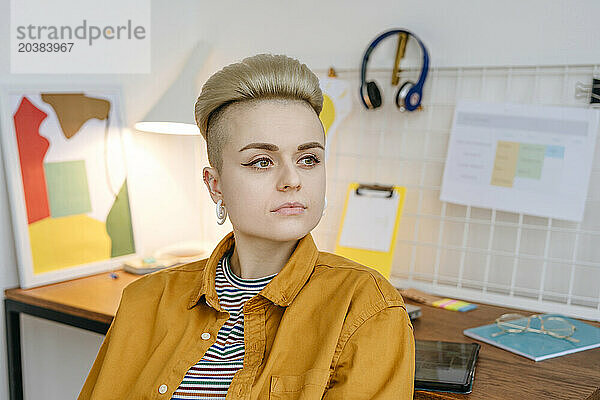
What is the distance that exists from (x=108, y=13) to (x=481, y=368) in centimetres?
144

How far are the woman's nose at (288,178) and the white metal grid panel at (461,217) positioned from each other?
81 cm

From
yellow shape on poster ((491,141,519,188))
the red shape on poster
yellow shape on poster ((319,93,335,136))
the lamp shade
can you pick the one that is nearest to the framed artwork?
the red shape on poster

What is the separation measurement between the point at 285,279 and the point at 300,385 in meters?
0.18

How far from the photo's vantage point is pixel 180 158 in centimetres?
221

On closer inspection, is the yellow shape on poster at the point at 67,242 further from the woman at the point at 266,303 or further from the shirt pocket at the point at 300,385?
the shirt pocket at the point at 300,385

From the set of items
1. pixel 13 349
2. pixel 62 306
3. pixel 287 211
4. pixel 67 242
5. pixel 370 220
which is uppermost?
pixel 287 211

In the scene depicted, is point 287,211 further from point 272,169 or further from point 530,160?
point 530,160

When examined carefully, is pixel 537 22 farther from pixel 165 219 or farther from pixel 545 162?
pixel 165 219

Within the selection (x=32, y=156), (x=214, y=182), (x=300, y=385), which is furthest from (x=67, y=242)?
(x=300, y=385)

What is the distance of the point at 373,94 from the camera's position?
179cm

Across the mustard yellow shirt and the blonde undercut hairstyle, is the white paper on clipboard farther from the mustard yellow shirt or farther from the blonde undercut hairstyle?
the blonde undercut hairstyle

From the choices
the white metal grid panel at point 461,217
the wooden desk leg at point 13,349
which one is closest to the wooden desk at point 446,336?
the wooden desk leg at point 13,349

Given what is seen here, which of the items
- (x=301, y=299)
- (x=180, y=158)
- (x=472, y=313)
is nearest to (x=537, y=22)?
(x=472, y=313)

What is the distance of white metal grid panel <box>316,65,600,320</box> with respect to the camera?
1613 millimetres
